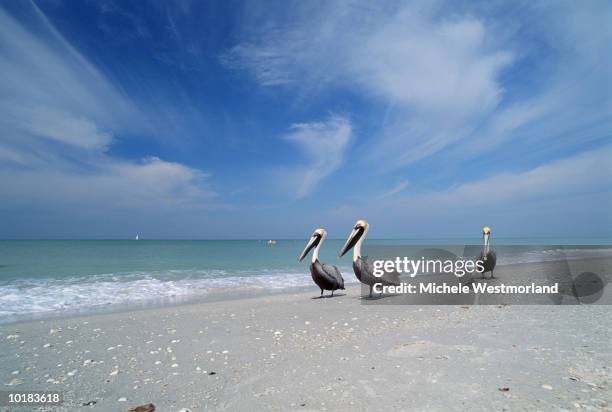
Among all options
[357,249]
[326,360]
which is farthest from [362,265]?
[326,360]

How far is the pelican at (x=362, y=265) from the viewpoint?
9125mm

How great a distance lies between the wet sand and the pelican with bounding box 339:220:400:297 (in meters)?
2.13

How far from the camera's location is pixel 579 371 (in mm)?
3529

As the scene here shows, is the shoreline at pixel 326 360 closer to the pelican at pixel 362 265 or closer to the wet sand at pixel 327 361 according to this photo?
the wet sand at pixel 327 361

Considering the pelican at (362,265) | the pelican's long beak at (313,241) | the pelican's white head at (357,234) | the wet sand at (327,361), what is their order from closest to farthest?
1. the wet sand at (327,361)
2. the pelican at (362,265)
3. the pelican's white head at (357,234)
4. the pelican's long beak at (313,241)

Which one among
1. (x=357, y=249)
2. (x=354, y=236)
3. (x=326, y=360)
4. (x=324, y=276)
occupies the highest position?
(x=354, y=236)

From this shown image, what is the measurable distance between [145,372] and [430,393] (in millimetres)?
3334

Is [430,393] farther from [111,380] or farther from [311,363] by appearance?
[111,380]

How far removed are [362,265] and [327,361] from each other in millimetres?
5138

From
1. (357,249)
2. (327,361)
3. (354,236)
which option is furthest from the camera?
(354,236)

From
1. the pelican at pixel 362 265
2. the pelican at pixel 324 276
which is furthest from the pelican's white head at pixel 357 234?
the pelican at pixel 324 276

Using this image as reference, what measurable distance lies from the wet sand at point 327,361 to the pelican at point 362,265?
213cm

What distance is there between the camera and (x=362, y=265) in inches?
359

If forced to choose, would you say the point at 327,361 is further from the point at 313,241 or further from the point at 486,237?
the point at 486,237
